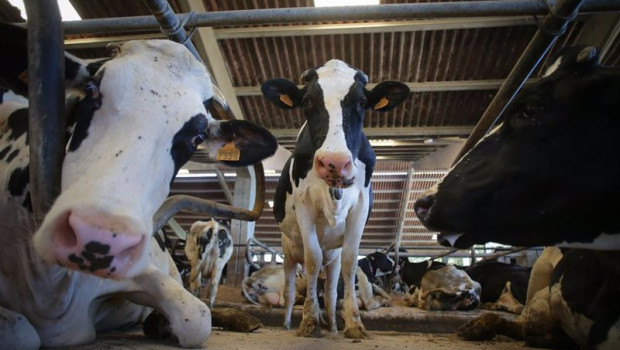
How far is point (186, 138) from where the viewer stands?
72.1 inches

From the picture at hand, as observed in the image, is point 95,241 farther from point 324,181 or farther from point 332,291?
point 332,291

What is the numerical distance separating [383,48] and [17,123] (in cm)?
548

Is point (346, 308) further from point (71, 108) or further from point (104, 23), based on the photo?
point (104, 23)

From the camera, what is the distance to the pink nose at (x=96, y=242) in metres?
1.21

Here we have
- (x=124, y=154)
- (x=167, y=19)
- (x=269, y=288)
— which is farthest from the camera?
(x=269, y=288)

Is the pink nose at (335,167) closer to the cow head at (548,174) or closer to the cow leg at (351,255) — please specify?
the cow head at (548,174)

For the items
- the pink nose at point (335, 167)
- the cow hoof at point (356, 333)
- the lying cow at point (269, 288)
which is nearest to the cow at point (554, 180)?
the pink nose at point (335, 167)

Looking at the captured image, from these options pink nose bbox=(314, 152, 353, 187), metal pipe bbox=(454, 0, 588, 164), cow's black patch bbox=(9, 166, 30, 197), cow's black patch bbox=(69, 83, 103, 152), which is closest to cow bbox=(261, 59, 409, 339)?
pink nose bbox=(314, 152, 353, 187)

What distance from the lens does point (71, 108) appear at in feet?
6.25

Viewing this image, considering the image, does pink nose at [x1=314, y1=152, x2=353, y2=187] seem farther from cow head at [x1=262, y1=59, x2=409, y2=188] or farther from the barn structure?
the barn structure

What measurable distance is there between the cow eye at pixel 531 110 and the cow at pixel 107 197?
1400 millimetres

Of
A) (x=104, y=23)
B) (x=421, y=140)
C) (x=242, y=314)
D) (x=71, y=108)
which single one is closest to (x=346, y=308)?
(x=242, y=314)

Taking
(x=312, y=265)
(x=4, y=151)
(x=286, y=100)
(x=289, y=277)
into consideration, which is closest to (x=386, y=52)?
(x=286, y=100)

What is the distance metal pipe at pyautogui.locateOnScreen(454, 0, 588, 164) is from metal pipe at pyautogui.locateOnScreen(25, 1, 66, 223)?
2845mm
